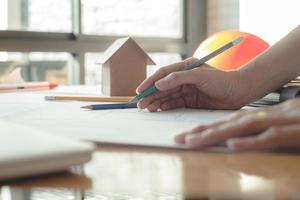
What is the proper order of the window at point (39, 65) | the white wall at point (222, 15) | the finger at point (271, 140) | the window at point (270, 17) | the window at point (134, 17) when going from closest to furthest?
the finger at point (271, 140) < the window at point (39, 65) < the window at point (270, 17) < the window at point (134, 17) < the white wall at point (222, 15)

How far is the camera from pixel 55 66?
2275mm

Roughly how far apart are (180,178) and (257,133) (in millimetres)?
127

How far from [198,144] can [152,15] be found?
7.24ft

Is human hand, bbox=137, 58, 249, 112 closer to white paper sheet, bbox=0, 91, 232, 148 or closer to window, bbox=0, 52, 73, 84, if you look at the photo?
white paper sheet, bbox=0, 91, 232, 148

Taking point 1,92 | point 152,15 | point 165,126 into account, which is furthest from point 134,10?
point 165,126

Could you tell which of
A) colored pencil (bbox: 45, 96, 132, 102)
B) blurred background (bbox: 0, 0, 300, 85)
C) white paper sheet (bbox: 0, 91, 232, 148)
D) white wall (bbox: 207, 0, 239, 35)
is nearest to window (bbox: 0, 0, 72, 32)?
blurred background (bbox: 0, 0, 300, 85)

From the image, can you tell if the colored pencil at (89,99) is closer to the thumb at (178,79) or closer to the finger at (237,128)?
the thumb at (178,79)

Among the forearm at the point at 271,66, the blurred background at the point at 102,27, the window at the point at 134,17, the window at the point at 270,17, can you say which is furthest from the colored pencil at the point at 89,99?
the window at the point at 270,17

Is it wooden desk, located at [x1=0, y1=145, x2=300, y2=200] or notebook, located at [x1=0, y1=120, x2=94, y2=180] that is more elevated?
notebook, located at [x1=0, y1=120, x2=94, y2=180]

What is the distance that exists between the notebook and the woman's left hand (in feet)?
0.45

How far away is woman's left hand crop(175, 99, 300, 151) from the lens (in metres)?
0.48

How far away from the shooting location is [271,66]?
92cm

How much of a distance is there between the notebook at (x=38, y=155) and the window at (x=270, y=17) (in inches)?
75.8

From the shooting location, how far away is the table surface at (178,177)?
1.19 ft
